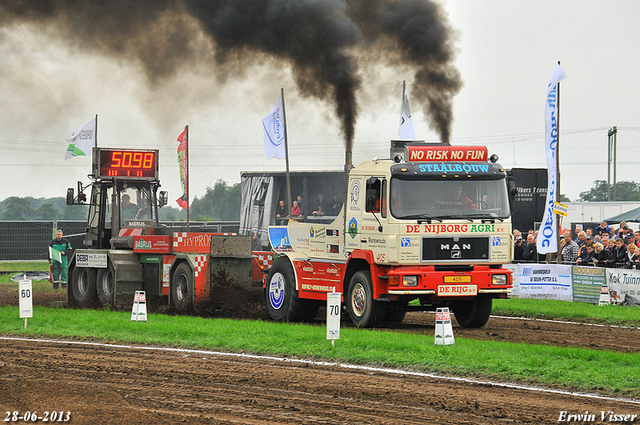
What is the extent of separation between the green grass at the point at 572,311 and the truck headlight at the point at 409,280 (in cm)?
524

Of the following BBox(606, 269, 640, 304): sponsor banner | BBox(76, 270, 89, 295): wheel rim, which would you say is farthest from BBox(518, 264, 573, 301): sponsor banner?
BBox(76, 270, 89, 295): wheel rim

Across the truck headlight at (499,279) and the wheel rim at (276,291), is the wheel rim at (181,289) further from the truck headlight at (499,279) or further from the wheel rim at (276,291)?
the truck headlight at (499,279)

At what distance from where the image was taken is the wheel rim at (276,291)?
53.6 feet

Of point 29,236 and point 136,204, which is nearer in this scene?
point 136,204

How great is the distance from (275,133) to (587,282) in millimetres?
11880

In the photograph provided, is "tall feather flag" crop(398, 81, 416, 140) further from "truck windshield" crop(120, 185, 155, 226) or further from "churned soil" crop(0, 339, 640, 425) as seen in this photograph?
"churned soil" crop(0, 339, 640, 425)

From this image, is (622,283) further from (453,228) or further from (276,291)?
(276,291)

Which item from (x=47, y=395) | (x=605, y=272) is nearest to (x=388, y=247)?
(x=47, y=395)

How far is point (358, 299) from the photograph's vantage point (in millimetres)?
14703

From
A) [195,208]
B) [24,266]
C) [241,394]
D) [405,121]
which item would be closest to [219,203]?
[195,208]

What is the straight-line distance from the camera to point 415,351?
1128 centimetres

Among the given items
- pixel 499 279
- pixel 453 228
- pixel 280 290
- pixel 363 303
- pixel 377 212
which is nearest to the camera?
pixel 453 228

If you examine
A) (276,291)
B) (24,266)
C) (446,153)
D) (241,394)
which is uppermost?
(446,153)

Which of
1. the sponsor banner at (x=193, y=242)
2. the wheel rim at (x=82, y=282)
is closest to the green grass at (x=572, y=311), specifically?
the sponsor banner at (x=193, y=242)
